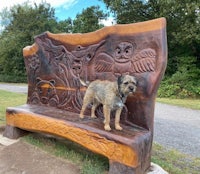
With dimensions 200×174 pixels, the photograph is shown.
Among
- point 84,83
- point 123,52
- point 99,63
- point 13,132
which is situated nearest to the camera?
point 123,52

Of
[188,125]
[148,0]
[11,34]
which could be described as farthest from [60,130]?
[11,34]

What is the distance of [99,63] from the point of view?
3375 mm

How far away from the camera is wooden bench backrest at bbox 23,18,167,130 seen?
2.78 meters

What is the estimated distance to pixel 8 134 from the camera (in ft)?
13.0

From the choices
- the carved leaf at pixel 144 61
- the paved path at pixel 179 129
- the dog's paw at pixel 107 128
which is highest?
the carved leaf at pixel 144 61

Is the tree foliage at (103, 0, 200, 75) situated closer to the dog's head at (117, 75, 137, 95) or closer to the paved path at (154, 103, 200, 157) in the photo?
the paved path at (154, 103, 200, 157)

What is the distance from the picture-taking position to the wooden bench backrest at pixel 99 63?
278 centimetres

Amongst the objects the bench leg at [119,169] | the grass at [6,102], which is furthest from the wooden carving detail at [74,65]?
the grass at [6,102]

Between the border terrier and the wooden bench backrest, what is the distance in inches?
7.6

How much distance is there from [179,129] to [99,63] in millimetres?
3261

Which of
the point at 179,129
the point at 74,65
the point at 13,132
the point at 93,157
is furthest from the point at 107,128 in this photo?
the point at 179,129

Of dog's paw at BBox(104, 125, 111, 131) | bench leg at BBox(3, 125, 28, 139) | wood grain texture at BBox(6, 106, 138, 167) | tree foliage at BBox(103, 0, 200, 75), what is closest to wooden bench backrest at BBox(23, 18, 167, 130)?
dog's paw at BBox(104, 125, 111, 131)

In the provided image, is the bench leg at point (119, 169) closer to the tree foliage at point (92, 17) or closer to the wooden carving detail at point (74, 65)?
the wooden carving detail at point (74, 65)

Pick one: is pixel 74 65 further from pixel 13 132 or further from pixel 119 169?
pixel 119 169
